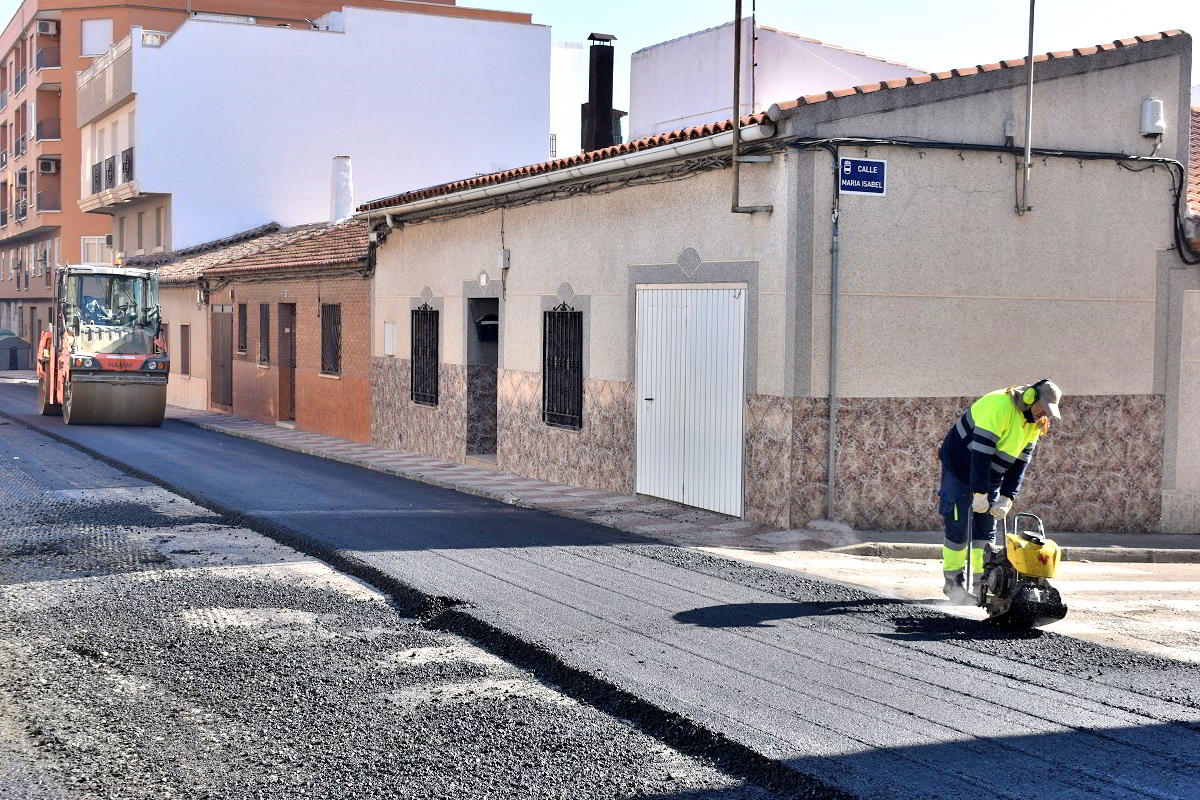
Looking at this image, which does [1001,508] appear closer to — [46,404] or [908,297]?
[908,297]

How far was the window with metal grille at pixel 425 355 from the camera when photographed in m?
20.3

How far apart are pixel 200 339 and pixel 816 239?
79.1ft

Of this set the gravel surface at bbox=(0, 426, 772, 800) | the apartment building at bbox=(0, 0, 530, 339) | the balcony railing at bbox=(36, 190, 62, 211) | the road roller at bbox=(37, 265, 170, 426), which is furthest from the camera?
the balcony railing at bbox=(36, 190, 62, 211)

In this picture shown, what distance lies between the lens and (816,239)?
11.9 m

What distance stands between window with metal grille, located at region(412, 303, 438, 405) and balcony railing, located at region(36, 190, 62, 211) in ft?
117

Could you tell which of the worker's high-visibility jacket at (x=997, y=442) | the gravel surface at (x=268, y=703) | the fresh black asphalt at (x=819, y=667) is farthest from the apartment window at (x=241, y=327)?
the worker's high-visibility jacket at (x=997, y=442)

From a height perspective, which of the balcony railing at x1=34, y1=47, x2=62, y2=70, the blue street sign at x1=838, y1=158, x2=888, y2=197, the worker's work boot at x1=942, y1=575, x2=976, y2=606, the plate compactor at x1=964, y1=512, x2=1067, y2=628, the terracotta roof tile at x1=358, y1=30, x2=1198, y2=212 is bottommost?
the worker's work boot at x1=942, y1=575, x2=976, y2=606

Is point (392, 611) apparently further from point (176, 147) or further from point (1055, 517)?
point (176, 147)

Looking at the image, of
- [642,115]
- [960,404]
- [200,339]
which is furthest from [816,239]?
[200,339]

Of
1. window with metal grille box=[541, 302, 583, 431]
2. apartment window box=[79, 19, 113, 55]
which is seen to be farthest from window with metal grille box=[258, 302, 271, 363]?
apartment window box=[79, 19, 113, 55]

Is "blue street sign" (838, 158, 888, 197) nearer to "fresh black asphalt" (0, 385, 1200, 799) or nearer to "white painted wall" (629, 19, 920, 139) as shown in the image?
"fresh black asphalt" (0, 385, 1200, 799)

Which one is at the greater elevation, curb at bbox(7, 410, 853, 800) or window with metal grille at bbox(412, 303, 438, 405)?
window with metal grille at bbox(412, 303, 438, 405)

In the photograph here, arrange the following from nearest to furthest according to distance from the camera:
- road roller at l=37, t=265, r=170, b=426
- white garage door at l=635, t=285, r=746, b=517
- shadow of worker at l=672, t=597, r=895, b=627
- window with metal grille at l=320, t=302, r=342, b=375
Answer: shadow of worker at l=672, t=597, r=895, b=627, white garage door at l=635, t=285, r=746, b=517, window with metal grille at l=320, t=302, r=342, b=375, road roller at l=37, t=265, r=170, b=426

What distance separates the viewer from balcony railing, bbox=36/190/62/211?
51.6 meters
